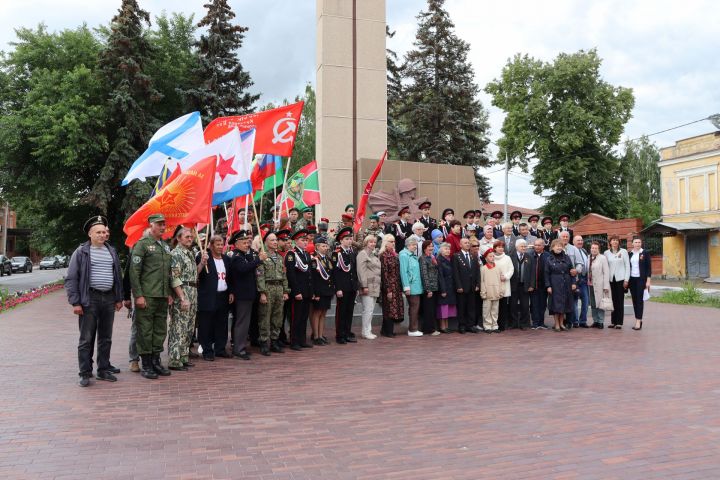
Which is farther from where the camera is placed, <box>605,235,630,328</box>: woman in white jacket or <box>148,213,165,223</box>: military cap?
<box>605,235,630,328</box>: woman in white jacket

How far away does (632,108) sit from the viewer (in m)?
37.9

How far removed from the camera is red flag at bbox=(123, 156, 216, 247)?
7445 mm

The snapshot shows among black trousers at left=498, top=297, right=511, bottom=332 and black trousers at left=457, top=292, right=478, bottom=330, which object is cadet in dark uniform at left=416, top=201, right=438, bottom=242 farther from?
black trousers at left=498, top=297, right=511, bottom=332

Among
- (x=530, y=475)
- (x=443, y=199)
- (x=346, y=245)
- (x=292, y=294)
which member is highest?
(x=443, y=199)

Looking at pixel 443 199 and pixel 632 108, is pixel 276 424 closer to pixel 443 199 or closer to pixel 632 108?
pixel 443 199

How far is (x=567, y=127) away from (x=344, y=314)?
1261 inches

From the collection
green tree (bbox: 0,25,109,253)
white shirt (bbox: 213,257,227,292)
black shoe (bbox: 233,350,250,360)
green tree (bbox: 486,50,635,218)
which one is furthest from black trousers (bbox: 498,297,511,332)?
green tree (bbox: 486,50,635,218)

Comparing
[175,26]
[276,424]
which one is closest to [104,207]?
[175,26]

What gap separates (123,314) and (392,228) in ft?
25.8

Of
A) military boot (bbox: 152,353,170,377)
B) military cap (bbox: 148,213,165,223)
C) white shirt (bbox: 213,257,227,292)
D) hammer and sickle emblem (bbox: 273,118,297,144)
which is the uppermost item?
hammer and sickle emblem (bbox: 273,118,297,144)

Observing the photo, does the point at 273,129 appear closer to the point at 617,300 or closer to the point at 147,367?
the point at 147,367

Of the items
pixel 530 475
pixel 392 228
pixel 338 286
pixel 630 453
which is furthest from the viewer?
pixel 392 228

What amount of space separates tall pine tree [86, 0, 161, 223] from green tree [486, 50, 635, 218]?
23.8 metres

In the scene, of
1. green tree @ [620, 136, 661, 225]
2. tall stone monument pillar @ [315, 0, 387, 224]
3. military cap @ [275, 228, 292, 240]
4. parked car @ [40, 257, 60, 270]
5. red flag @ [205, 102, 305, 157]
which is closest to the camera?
military cap @ [275, 228, 292, 240]
